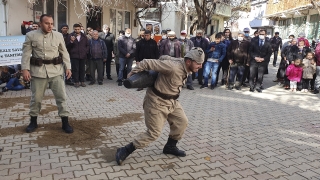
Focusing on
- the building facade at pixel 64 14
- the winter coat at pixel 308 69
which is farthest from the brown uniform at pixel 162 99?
the building facade at pixel 64 14

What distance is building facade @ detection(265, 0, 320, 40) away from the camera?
2219 cm

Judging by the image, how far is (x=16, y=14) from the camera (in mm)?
10812

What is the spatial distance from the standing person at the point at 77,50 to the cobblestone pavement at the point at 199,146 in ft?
3.75

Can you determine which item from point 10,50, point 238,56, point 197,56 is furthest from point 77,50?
point 197,56

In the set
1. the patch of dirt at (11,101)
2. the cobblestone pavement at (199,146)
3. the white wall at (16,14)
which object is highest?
the white wall at (16,14)

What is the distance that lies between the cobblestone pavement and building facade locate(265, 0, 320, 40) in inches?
589

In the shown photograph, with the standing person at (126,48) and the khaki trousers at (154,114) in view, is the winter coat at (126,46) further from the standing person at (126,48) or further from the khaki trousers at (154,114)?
the khaki trousers at (154,114)

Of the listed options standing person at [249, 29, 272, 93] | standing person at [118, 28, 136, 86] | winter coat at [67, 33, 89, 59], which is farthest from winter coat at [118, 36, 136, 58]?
standing person at [249, 29, 272, 93]

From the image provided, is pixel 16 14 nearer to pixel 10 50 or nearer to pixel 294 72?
pixel 10 50

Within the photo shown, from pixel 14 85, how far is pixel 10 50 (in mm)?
1004

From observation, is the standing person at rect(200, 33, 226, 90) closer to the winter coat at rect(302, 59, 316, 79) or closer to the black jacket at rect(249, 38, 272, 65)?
the black jacket at rect(249, 38, 272, 65)

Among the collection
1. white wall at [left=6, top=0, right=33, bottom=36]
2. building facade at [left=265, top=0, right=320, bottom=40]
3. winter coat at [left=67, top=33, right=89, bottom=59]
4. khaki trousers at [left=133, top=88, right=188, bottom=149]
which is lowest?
khaki trousers at [left=133, top=88, right=188, bottom=149]

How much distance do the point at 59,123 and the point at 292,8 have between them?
24.6 metres

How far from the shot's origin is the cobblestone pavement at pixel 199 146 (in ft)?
12.3
